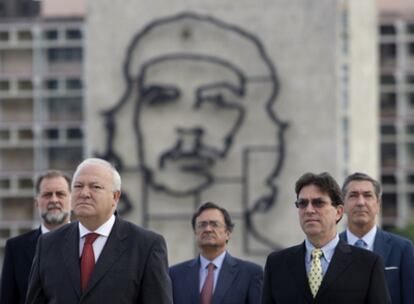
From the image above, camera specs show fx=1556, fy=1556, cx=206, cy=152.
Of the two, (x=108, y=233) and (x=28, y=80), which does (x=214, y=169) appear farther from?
(x=108, y=233)

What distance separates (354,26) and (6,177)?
25.5 m

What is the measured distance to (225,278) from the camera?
13.1 meters

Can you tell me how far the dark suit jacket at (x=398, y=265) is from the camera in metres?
A: 11.8

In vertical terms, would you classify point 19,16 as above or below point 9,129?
above

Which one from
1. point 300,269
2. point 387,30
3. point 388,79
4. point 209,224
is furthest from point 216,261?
point 387,30

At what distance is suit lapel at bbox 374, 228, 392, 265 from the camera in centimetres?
1218

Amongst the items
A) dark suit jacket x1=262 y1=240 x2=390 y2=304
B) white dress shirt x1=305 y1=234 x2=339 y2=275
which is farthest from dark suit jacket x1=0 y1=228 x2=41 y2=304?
white dress shirt x1=305 y1=234 x2=339 y2=275

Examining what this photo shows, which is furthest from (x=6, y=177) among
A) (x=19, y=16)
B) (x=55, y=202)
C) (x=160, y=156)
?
(x=55, y=202)

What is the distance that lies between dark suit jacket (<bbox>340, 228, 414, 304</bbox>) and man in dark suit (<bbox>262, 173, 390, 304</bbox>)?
6.80ft

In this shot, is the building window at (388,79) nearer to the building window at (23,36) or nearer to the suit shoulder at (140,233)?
the building window at (23,36)

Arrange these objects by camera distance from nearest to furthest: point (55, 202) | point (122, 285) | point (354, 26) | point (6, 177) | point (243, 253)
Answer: point (122, 285)
point (55, 202)
point (243, 253)
point (354, 26)
point (6, 177)

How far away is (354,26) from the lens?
70562 millimetres

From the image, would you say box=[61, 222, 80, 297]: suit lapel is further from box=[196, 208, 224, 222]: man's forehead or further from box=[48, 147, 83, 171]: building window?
box=[48, 147, 83, 171]: building window

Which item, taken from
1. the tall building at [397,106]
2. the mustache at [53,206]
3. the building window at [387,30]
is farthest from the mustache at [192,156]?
the building window at [387,30]
